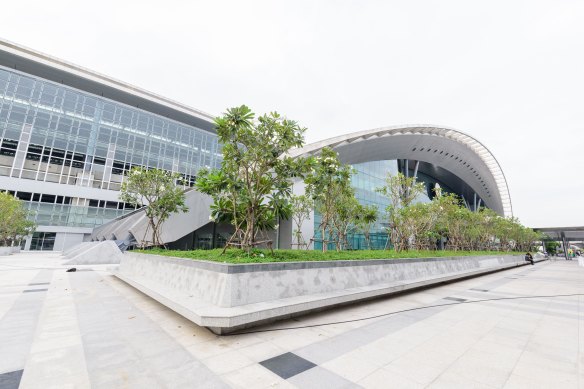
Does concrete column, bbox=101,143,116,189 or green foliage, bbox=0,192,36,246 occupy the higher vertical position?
concrete column, bbox=101,143,116,189

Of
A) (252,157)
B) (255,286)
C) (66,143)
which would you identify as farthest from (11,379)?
(66,143)

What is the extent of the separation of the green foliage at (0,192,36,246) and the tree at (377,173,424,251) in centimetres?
3541

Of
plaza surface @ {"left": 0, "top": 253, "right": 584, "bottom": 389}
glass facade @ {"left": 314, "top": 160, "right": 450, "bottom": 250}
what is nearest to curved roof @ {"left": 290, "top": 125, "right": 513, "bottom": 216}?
glass facade @ {"left": 314, "top": 160, "right": 450, "bottom": 250}

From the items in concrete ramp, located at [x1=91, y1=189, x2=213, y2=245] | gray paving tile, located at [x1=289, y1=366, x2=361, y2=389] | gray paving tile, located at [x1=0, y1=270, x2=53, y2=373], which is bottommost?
gray paving tile, located at [x1=0, y1=270, x2=53, y2=373]

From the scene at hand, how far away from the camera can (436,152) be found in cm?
4316

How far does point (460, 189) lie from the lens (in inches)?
2347

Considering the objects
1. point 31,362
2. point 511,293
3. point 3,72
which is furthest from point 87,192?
point 511,293

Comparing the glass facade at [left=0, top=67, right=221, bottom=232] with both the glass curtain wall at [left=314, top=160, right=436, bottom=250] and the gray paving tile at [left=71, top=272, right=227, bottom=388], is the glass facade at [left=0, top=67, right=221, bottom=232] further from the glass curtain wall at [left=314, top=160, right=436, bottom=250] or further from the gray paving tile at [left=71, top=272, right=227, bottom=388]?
the gray paving tile at [left=71, top=272, right=227, bottom=388]

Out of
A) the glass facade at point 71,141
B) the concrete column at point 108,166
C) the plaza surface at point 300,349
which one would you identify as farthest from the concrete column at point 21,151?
the plaza surface at point 300,349

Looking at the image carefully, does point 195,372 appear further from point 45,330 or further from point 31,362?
point 45,330

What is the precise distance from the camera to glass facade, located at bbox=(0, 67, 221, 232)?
106 feet

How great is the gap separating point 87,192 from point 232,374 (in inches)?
1685

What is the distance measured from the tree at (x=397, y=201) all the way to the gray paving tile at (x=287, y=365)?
49.4 feet

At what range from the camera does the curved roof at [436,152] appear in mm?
30469
